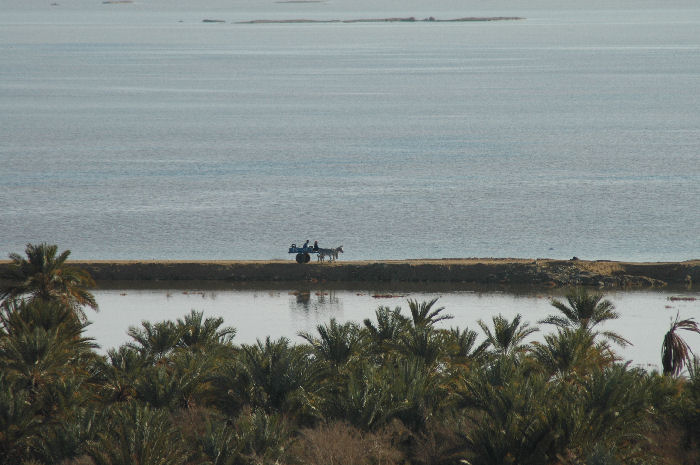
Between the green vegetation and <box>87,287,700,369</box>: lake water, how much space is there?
13.3 meters

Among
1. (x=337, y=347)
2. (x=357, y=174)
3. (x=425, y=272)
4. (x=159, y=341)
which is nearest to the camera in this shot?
(x=337, y=347)

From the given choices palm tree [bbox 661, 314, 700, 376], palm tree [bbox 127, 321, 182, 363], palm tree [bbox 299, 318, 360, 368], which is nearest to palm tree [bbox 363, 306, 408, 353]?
palm tree [bbox 299, 318, 360, 368]

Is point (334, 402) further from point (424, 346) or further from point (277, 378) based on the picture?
point (424, 346)

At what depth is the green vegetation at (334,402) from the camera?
74.7 ft

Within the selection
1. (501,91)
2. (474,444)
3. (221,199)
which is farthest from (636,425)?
(501,91)

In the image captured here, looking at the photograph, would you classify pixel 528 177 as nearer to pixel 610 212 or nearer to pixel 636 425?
pixel 610 212

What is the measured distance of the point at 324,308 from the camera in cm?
4925

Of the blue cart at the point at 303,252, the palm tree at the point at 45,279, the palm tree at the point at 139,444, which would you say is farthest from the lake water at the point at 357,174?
the palm tree at the point at 139,444

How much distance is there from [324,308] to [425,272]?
8.16 m

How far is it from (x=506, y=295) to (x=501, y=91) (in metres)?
146

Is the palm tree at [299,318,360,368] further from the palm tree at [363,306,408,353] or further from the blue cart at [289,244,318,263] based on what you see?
the blue cart at [289,244,318,263]

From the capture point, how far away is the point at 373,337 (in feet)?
105

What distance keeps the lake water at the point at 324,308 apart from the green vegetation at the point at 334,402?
43.7 ft

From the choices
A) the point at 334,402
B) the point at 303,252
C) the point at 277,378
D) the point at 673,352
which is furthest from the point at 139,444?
the point at 303,252
